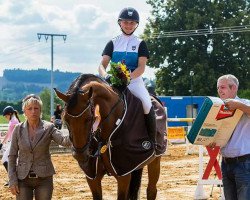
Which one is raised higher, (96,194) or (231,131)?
(231,131)

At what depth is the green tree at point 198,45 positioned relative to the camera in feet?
162

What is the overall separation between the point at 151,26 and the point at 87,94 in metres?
47.9

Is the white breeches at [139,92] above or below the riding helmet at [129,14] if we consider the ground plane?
below

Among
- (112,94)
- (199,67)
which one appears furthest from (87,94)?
(199,67)

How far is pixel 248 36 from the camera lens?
48969 millimetres

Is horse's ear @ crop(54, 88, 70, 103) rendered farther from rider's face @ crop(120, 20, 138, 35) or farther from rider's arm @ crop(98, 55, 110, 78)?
rider's face @ crop(120, 20, 138, 35)

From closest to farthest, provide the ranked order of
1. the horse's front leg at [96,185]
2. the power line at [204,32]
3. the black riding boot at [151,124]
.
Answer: the horse's front leg at [96,185], the black riding boot at [151,124], the power line at [204,32]

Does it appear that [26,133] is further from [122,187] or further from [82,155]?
[122,187]

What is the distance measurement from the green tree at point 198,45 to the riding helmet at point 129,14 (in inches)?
1570

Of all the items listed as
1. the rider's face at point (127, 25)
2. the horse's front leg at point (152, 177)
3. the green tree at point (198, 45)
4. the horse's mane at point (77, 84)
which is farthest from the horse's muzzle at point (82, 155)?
the green tree at point (198, 45)

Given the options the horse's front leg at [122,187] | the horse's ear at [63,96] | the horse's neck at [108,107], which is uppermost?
the horse's ear at [63,96]

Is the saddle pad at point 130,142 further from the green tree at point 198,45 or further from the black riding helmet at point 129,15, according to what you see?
the green tree at point 198,45

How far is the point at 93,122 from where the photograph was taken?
6590mm

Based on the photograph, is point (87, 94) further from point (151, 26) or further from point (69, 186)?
point (151, 26)
